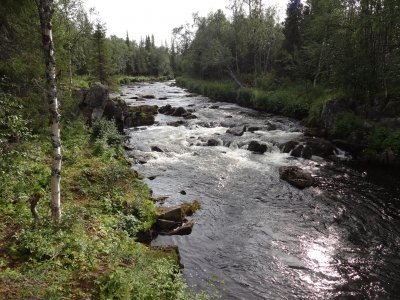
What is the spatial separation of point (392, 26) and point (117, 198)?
2592cm

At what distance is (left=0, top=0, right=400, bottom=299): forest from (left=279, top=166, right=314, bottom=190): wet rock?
297 cm

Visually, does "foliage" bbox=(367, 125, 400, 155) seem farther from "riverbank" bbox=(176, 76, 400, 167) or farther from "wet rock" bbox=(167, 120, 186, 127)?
"wet rock" bbox=(167, 120, 186, 127)

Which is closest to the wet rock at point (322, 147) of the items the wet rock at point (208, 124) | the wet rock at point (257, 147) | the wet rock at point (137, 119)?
the wet rock at point (257, 147)

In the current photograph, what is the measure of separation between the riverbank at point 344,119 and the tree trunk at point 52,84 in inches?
859

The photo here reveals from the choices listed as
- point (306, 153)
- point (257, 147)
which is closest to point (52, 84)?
point (257, 147)

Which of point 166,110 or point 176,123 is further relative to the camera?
point 166,110

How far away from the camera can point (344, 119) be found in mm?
29125

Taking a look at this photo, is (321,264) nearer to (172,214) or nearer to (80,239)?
(172,214)

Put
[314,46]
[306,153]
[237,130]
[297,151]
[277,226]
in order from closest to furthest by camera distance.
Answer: [277,226]
[306,153]
[297,151]
[237,130]
[314,46]

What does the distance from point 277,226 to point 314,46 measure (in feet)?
114

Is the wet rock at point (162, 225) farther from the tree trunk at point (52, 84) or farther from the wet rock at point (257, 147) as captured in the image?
the wet rock at point (257, 147)

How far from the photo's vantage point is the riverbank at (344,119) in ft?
81.5

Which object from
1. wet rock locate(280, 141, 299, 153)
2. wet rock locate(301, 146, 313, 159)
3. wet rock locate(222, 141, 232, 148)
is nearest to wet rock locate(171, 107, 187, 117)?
wet rock locate(222, 141, 232, 148)

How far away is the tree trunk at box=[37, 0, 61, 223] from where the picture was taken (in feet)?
31.3
